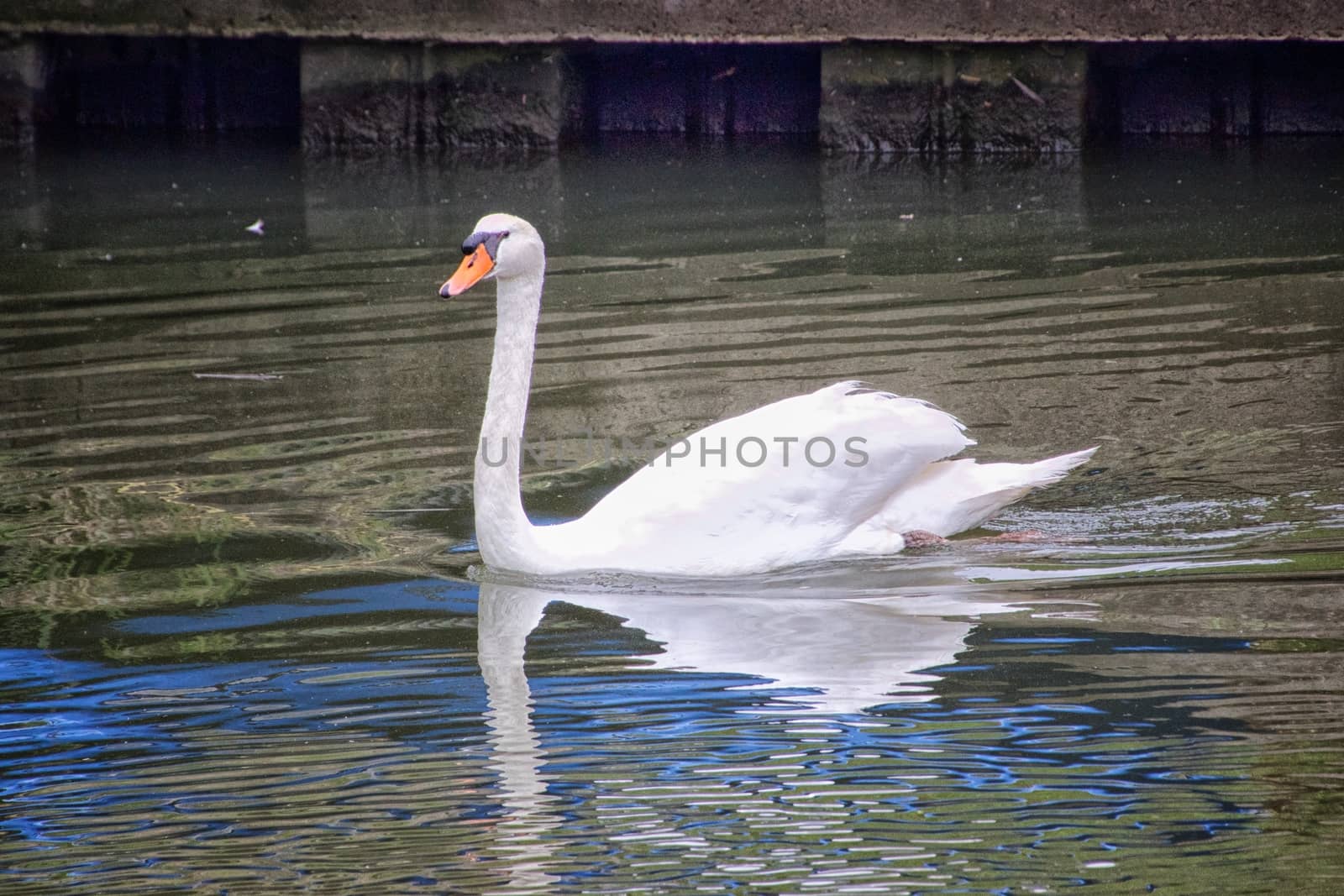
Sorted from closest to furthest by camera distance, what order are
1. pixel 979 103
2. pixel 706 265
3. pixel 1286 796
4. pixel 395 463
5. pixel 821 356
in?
1. pixel 1286 796
2. pixel 395 463
3. pixel 821 356
4. pixel 706 265
5. pixel 979 103

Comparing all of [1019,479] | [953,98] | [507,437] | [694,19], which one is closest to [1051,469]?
[1019,479]

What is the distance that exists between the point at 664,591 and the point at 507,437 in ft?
2.26

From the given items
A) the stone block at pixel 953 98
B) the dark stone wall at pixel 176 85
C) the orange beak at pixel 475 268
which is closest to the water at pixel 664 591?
the orange beak at pixel 475 268

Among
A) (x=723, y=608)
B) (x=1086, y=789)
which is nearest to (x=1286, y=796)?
(x=1086, y=789)

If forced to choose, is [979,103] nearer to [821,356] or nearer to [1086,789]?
[821,356]

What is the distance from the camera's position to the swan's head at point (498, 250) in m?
5.62

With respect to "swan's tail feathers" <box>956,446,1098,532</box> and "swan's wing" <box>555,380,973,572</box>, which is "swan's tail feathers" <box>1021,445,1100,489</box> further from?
"swan's wing" <box>555,380,973,572</box>

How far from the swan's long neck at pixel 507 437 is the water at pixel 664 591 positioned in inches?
7.5

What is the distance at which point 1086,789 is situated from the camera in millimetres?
3936

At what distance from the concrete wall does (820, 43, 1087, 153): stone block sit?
10.5 inches

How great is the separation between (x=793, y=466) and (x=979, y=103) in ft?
27.1

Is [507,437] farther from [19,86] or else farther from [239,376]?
[19,86]

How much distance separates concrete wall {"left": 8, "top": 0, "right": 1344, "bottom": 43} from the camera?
12.6 m

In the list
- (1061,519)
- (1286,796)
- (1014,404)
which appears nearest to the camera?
(1286,796)
